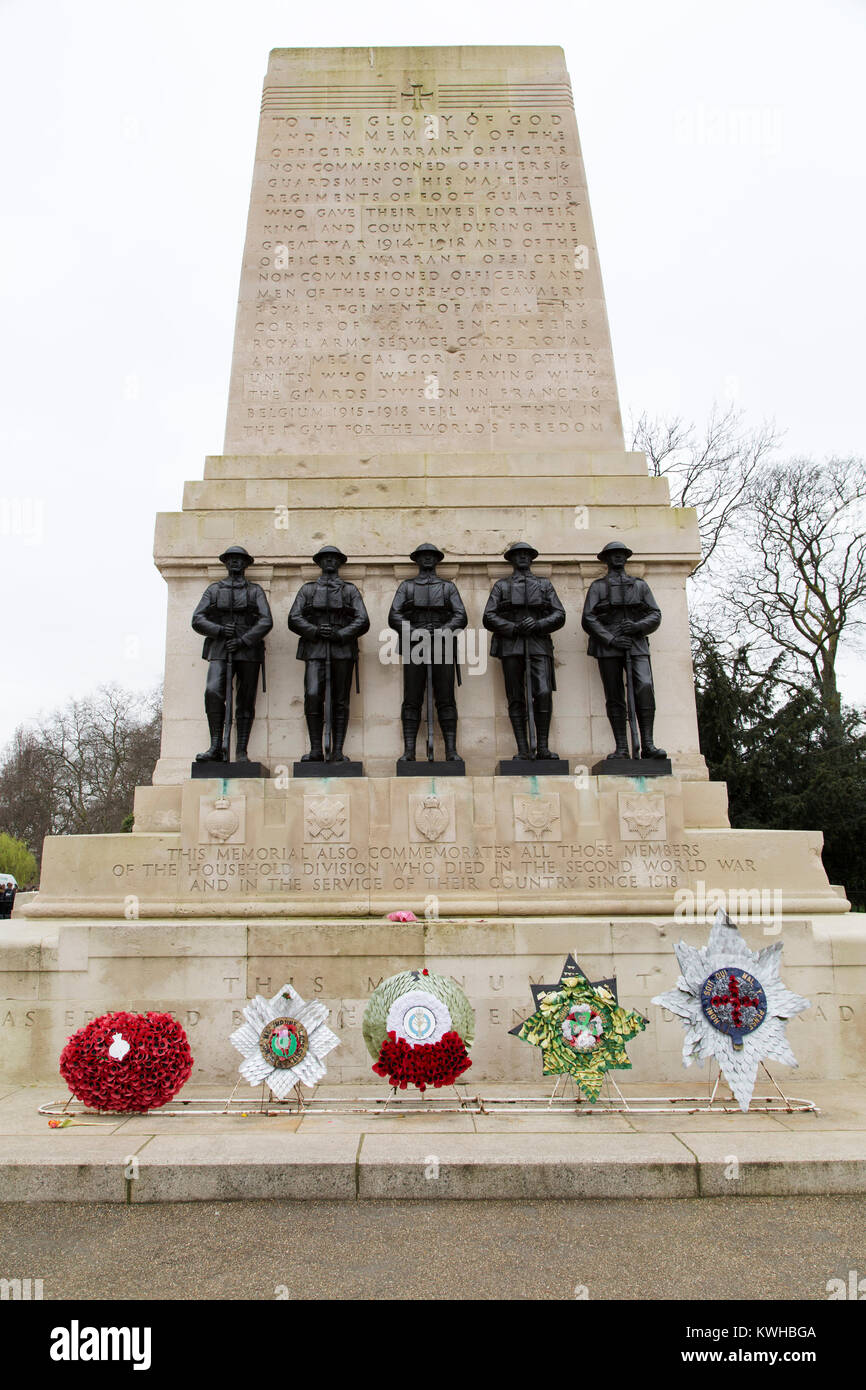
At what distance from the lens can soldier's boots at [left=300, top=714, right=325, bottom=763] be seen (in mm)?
10156

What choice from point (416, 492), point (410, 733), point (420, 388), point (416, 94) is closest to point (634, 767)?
point (410, 733)

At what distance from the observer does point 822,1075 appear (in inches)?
313

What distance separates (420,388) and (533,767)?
19.0 ft

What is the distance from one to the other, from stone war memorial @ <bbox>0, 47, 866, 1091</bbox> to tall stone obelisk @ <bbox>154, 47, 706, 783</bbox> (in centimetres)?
4

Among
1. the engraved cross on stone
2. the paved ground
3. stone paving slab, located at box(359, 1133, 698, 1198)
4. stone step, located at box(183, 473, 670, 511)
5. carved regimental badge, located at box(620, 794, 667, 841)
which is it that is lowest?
the paved ground

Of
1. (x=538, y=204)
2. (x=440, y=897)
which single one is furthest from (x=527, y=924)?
(x=538, y=204)

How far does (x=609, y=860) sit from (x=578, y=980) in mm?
2922

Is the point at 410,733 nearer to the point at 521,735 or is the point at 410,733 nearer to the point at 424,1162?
the point at 521,735

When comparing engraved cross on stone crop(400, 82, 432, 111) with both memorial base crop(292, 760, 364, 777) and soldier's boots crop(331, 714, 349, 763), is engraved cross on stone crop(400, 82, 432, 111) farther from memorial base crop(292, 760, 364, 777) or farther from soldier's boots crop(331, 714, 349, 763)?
memorial base crop(292, 760, 364, 777)

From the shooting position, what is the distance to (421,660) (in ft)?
33.8

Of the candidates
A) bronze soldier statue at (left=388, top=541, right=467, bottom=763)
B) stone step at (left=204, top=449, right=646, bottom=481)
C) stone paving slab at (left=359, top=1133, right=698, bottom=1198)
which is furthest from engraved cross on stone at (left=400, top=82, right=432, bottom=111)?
stone paving slab at (left=359, top=1133, right=698, bottom=1198)

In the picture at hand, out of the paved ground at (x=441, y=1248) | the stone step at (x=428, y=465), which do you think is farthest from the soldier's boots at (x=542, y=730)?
the paved ground at (x=441, y=1248)

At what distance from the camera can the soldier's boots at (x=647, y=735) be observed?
10.1m

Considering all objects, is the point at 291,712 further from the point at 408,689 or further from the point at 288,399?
the point at 288,399
